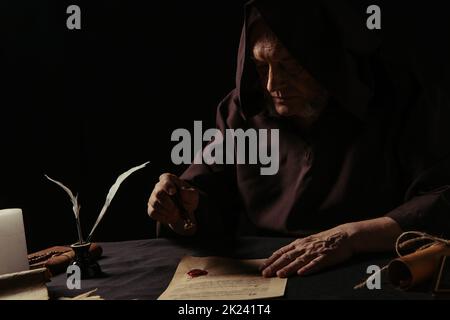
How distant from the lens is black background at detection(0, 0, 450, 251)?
8.88ft

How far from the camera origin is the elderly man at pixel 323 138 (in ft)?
6.17

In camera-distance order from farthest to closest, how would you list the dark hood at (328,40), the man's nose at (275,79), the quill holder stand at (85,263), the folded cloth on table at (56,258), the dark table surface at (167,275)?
the man's nose at (275,79) < the dark hood at (328,40) < the folded cloth on table at (56,258) < the quill holder stand at (85,263) < the dark table surface at (167,275)

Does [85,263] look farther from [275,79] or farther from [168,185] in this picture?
[275,79]

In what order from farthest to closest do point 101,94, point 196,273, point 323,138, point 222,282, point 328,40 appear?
point 101,94
point 323,138
point 328,40
point 196,273
point 222,282

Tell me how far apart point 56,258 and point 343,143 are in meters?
1.04

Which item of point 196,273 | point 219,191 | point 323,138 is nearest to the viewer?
point 196,273

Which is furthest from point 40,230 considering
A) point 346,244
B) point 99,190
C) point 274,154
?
point 346,244

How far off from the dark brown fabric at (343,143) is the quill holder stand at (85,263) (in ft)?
1.79

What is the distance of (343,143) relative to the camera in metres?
2.06

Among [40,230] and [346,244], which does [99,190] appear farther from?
[346,244]

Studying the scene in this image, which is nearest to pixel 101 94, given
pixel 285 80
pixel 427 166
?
pixel 285 80

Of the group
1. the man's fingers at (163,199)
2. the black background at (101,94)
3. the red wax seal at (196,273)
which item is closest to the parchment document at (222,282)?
the red wax seal at (196,273)

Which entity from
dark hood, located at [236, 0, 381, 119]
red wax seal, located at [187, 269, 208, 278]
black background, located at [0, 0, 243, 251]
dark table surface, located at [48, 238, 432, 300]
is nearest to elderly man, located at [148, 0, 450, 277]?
dark hood, located at [236, 0, 381, 119]

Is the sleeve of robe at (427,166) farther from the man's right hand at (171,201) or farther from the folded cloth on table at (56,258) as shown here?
the folded cloth on table at (56,258)
